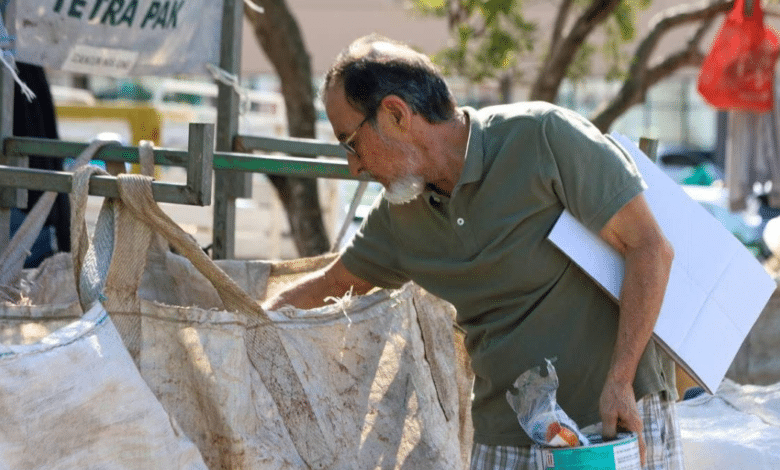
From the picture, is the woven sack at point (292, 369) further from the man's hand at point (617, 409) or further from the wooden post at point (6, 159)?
the man's hand at point (617, 409)

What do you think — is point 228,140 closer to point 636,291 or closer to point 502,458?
point 502,458

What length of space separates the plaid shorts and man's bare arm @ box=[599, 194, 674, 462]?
14 cm

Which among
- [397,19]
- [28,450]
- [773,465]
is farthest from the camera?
[397,19]

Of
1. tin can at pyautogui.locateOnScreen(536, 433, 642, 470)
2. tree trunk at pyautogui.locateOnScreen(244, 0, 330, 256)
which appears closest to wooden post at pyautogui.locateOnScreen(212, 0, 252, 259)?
tin can at pyautogui.locateOnScreen(536, 433, 642, 470)

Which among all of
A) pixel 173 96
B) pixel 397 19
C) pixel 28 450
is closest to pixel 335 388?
pixel 28 450

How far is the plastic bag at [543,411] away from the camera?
1.94 meters

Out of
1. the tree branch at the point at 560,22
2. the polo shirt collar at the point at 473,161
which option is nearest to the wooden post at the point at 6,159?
the polo shirt collar at the point at 473,161

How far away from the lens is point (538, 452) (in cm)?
195

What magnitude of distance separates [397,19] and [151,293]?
1451 centimetres

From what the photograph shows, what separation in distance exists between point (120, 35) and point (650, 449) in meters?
1.95

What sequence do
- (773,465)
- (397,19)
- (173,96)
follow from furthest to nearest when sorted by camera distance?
(173,96)
(397,19)
(773,465)

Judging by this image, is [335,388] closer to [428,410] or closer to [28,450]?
[428,410]

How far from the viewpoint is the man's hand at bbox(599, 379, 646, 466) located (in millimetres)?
2064

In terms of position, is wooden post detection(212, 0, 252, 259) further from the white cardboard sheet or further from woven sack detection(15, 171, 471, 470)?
the white cardboard sheet
